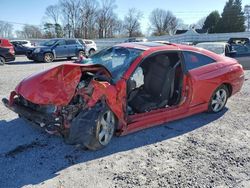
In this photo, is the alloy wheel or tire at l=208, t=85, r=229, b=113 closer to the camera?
the alloy wheel

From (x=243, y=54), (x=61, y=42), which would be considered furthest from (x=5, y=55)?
(x=243, y=54)

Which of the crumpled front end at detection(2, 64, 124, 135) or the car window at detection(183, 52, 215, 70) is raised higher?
the car window at detection(183, 52, 215, 70)

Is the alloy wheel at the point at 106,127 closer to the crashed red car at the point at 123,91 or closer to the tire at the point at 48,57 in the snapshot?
the crashed red car at the point at 123,91

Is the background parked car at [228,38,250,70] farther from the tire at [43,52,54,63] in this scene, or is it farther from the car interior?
the tire at [43,52,54,63]

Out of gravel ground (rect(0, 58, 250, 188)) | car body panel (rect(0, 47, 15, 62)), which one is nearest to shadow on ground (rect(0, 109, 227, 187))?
gravel ground (rect(0, 58, 250, 188))

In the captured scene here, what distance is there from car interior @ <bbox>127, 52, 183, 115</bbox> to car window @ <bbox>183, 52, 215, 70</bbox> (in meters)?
0.19

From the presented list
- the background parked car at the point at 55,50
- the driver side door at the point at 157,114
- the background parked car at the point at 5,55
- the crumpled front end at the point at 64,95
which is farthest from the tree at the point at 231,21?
the crumpled front end at the point at 64,95

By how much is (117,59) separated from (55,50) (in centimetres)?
1453

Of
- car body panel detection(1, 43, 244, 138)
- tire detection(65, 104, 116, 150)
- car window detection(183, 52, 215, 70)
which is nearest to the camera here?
tire detection(65, 104, 116, 150)

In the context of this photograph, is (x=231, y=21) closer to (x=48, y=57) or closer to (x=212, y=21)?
(x=212, y=21)

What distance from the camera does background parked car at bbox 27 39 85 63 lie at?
1798cm

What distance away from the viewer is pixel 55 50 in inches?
735

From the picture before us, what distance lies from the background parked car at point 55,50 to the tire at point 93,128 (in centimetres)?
1467

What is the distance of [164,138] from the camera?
4.83 meters
